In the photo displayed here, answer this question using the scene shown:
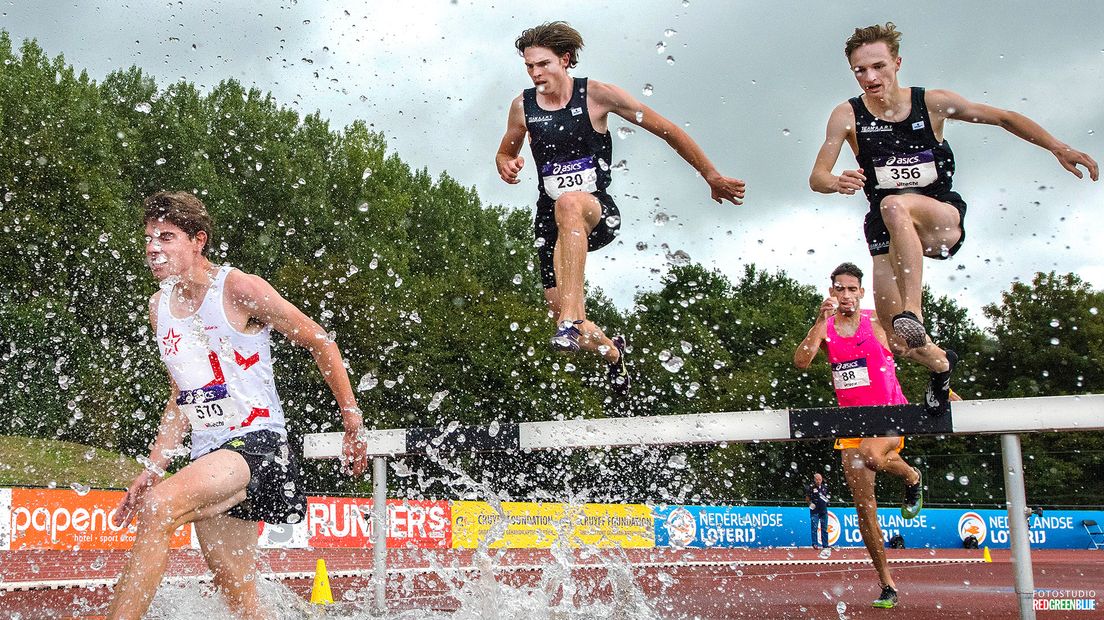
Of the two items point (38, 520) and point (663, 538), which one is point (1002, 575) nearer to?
point (663, 538)

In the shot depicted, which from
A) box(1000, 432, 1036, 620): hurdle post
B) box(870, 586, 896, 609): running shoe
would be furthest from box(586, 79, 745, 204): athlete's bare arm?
box(870, 586, 896, 609): running shoe

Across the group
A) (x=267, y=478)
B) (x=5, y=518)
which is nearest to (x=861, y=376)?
(x=267, y=478)

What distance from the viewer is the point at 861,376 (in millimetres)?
7086

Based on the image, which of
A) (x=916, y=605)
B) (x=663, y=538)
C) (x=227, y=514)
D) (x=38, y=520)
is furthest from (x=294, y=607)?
(x=663, y=538)

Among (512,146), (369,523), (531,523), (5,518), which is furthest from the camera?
(531,523)

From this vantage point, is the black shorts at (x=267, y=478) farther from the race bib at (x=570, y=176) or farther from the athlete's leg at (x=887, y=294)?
the athlete's leg at (x=887, y=294)

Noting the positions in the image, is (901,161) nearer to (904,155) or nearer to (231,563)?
(904,155)

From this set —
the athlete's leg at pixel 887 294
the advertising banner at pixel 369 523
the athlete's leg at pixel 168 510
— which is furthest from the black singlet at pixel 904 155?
the advertising banner at pixel 369 523

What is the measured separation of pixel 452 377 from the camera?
83.5ft

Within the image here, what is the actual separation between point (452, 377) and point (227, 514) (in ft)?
70.5

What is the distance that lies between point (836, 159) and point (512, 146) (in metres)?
1.82

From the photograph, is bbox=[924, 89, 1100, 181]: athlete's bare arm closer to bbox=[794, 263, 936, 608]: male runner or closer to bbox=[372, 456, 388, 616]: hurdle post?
bbox=[794, 263, 936, 608]: male runner

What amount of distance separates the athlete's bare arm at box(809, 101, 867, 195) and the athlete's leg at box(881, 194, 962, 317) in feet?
0.78

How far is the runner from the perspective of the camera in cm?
690
